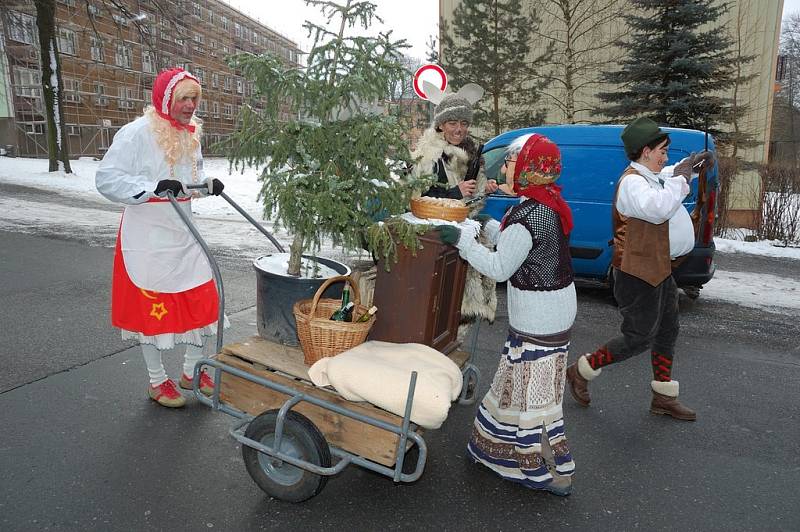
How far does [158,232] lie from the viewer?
343 centimetres

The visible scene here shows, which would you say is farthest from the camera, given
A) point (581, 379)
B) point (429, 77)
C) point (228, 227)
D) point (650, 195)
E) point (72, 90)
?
point (72, 90)

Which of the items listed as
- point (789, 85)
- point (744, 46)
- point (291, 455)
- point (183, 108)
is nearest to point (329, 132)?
point (183, 108)

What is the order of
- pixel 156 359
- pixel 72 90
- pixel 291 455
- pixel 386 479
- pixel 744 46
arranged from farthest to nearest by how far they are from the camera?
pixel 72 90 < pixel 744 46 < pixel 156 359 < pixel 386 479 < pixel 291 455

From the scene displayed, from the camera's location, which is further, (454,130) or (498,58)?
(498,58)

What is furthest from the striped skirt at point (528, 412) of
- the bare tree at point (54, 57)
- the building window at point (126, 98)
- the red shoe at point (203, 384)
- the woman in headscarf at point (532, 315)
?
the building window at point (126, 98)

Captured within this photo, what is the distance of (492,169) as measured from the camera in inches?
255

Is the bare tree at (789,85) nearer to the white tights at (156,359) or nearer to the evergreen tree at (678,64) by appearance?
the evergreen tree at (678,64)

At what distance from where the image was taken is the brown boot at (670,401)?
3.73 meters

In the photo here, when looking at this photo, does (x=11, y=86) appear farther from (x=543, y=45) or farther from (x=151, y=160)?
(x=151, y=160)

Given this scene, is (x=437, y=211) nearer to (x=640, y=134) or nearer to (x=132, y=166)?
(x=640, y=134)

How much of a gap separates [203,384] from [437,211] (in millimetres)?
2038

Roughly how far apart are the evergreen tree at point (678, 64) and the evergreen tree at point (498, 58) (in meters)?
4.65

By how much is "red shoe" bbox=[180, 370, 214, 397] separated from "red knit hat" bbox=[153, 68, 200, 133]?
1643mm

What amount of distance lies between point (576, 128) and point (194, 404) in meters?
4.88
